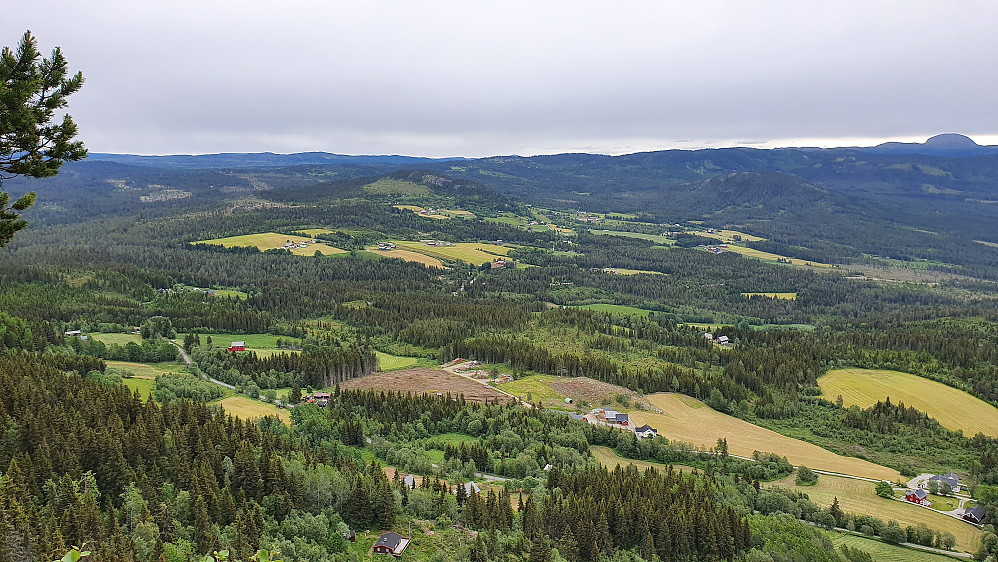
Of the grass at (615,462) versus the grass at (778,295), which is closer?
the grass at (615,462)

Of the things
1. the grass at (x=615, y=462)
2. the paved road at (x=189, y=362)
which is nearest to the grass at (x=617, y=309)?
the grass at (x=615, y=462)

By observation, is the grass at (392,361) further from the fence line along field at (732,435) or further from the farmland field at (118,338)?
the fence line along field at (732,435)

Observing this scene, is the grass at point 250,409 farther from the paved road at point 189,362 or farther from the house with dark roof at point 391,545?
the house with dark roof at point 391,545

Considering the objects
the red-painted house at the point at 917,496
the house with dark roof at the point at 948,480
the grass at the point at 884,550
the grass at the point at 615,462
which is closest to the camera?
the grass at the point at 884,550

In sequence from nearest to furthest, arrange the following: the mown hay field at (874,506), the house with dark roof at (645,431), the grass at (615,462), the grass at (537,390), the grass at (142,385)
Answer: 1. the mown hay field at (874,506)
2. the grass at (615,462)
3. the grass at (142,385)
4. the house with dark roof at (645,431)
5. the grass at (537,390)

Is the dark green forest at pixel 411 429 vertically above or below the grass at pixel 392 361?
above

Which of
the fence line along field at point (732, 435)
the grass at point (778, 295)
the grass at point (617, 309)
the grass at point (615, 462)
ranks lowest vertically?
the grass at point (778, 295)

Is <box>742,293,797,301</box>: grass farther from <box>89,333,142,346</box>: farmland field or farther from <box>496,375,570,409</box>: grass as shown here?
<box>89,333,142,346</box>: farmland field

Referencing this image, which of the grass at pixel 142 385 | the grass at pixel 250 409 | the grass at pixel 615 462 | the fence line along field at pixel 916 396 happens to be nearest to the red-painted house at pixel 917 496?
the grass at pixel 615 462
